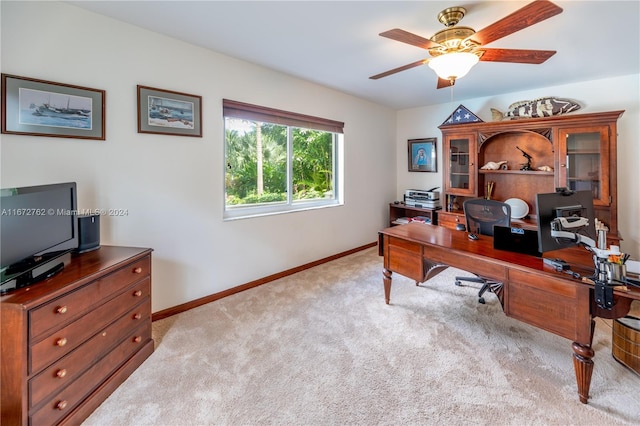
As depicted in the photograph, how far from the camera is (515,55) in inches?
77.0

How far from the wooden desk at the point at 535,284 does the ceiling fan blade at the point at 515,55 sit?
4.31 feet

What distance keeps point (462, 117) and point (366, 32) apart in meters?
2.43

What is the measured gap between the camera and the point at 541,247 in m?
1.80

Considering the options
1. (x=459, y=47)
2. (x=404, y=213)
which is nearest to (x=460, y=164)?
(x=404, y=213)

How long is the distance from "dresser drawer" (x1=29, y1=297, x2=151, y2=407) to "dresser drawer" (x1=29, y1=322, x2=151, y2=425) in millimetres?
36

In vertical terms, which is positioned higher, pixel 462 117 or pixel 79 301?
pixel 462 117

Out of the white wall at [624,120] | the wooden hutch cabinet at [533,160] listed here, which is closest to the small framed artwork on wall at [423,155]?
the wooden hutch cabinet at [533,160]

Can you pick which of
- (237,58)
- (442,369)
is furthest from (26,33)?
(442,369)

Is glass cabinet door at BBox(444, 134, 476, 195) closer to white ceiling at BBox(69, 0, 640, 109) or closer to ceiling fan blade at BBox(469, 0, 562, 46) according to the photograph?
white ceiling at BBox(69, 0, 640, 109)

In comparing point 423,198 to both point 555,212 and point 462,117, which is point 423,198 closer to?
point 462,117

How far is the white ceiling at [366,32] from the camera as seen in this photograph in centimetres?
195

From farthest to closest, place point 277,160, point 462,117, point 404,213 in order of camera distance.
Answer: point 404,213 → point 462,117 → point 277,160

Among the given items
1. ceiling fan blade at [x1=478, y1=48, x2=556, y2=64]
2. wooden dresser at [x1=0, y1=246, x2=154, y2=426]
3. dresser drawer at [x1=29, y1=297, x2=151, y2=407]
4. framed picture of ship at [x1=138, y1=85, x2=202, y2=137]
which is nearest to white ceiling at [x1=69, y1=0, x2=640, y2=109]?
ceiling fan blade at [x1=478, y1=48, x2=556, y2=64]

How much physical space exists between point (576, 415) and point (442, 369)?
0.66 m
